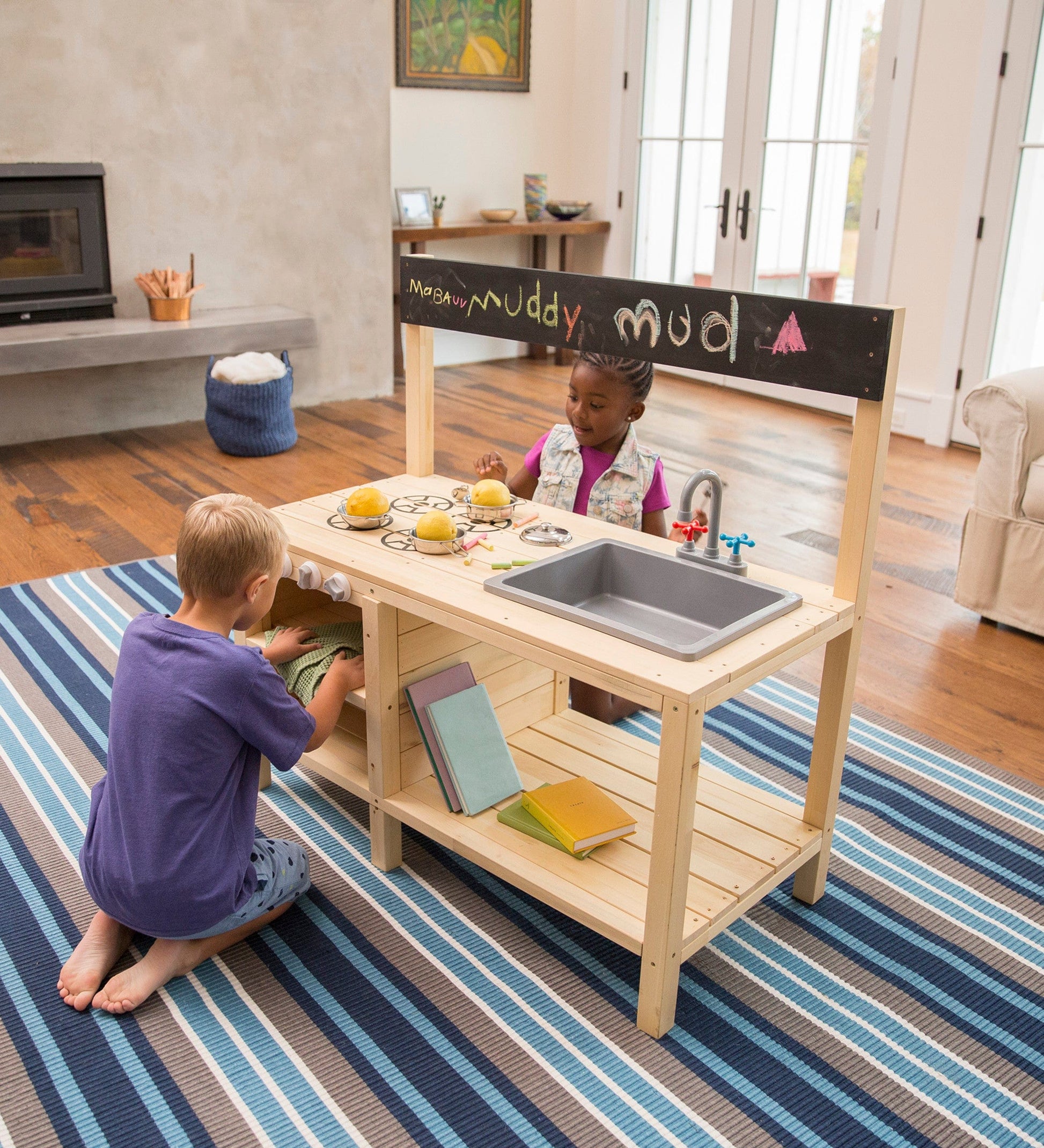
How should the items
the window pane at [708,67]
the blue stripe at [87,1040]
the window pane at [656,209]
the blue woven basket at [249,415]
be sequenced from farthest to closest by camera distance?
the window pane at [656,209] → the window pane at [708,67] → the blue woven basket at [249,415] → the blue stripe at [87,1040]

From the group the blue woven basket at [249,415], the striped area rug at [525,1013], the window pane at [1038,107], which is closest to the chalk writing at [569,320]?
the striped area rug at [525,1013]

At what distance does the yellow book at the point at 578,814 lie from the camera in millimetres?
1716

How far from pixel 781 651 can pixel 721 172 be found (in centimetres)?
465

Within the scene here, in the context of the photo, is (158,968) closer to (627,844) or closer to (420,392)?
(627,844)

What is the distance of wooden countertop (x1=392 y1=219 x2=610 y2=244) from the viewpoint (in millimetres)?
5504

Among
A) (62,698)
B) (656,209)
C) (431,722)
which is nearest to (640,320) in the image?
(431,722)

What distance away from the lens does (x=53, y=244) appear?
4273 millimetres

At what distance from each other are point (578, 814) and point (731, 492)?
8.27ft

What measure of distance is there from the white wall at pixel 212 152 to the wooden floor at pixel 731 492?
8.4 inches

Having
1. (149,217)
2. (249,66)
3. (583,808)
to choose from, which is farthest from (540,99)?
(583,808)

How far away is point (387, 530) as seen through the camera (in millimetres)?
1985

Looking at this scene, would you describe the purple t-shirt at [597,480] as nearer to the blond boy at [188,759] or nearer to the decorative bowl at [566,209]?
the blond boy at [188,759]

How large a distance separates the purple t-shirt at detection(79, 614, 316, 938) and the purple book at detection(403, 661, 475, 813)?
277mm

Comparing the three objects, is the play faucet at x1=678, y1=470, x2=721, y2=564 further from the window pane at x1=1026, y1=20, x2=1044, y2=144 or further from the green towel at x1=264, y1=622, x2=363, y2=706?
the window pane at x1=1026, y1=20, x2=1044, y2=144
